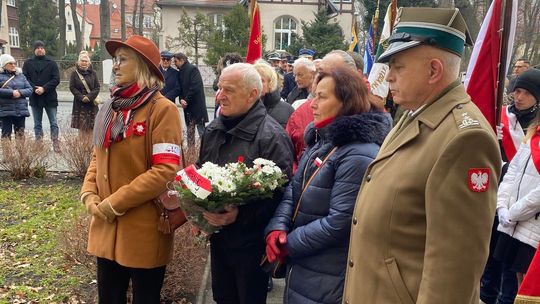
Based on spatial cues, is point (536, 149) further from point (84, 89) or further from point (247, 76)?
point (84, 89)

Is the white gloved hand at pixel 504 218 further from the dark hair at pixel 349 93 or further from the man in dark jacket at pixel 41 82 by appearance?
the man in dark jacket at pixel 41 82

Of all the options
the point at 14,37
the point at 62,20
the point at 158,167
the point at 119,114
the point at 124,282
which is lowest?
the point at 124,282

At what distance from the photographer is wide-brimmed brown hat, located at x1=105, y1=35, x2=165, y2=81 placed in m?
3.13

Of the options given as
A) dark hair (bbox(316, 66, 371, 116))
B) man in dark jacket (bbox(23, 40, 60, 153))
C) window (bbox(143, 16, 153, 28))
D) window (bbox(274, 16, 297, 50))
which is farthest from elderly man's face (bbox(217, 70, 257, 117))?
window (bbox(143, 16, 153, 28))

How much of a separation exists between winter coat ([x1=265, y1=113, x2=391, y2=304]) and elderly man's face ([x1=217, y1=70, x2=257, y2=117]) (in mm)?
620

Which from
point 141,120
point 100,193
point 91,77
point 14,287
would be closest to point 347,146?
point 141,120

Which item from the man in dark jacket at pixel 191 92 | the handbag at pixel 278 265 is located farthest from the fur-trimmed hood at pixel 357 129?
the man in dark jacket at pixel 191 92

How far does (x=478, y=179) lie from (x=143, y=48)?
2.29 metres

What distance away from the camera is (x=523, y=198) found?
11.4 ft

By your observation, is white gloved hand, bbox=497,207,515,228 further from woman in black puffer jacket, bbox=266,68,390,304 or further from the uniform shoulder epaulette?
the uniform shoulder epaulette

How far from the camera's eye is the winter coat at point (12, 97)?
9312 mm

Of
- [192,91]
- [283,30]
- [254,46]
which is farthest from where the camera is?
[283,30]

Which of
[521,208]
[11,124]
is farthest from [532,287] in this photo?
[11,124]

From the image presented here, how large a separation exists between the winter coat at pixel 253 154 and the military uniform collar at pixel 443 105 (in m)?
1.33
